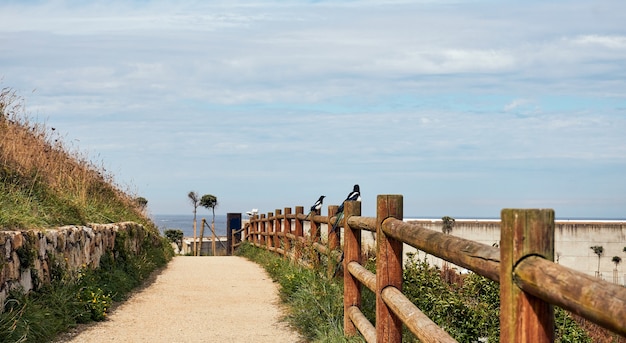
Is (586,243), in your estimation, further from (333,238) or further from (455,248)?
(455,248)

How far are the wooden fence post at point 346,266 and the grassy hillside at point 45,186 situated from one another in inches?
147

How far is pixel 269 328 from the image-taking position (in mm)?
8922

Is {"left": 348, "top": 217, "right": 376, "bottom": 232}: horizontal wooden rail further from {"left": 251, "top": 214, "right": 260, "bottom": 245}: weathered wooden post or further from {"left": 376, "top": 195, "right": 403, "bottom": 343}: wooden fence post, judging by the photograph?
{"left": 251, "top": 214, "right": 260, "bottom": 245}: weathered wooden post

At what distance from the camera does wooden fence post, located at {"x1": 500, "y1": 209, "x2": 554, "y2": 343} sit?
2895mm

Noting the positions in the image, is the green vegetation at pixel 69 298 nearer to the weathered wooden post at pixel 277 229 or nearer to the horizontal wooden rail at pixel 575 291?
the weathered wooden post at pixel 277 229

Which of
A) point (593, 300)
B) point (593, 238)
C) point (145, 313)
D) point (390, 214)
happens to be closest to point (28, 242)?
point (145, 313)

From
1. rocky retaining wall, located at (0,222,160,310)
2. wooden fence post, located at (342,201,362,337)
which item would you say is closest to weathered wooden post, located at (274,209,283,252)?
rocky retaining wall, located at (0,222,160,310)

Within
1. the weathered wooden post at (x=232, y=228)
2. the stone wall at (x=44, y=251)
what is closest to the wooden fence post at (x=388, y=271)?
the stone wall at (x=44, y=251)

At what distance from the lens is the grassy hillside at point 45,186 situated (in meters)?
9.55

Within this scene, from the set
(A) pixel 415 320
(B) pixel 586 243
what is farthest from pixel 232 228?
(A) pixel 415 320

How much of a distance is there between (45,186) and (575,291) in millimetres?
10122

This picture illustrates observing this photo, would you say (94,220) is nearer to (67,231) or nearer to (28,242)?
(67,231)

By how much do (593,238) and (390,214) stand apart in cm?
3204

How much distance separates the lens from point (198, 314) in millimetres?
10109
